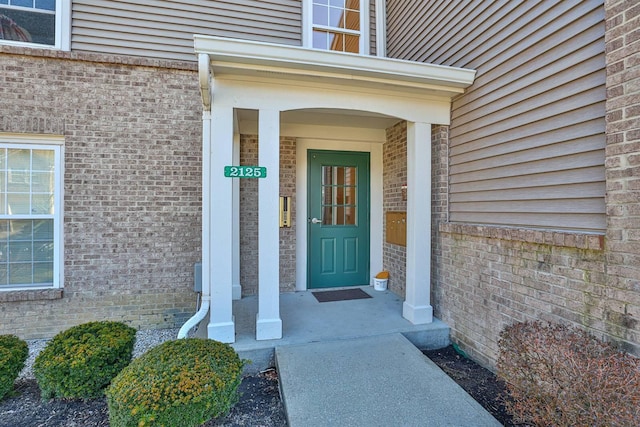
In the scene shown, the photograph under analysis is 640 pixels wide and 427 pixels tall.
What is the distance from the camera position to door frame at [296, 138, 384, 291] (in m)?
4.95

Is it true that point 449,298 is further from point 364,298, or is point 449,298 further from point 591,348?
point 591,348

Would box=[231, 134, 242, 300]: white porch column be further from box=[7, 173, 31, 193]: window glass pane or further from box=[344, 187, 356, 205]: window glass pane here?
box=[7, 173, 31, 193]: window glass pane

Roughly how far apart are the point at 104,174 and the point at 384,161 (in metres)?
3.93

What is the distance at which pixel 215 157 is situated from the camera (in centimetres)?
302

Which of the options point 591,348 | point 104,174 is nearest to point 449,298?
point 591,348

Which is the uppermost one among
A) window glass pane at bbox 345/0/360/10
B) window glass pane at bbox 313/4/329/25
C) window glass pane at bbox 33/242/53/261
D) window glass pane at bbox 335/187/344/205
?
window glass pane at bbox 345/0/360/10

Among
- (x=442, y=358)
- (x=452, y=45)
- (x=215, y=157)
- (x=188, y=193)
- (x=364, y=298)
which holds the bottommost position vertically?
(x=442, y=358)

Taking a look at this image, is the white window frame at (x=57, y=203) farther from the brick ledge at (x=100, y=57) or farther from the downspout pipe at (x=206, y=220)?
the downspout pipe at (x=206, y=220)

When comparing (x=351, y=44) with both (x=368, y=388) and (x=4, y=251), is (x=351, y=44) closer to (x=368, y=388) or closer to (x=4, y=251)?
(x=368, y=388)

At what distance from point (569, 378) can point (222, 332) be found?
2629mm

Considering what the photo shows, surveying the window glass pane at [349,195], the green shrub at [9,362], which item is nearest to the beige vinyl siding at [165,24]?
the window glass pane at [349,195]

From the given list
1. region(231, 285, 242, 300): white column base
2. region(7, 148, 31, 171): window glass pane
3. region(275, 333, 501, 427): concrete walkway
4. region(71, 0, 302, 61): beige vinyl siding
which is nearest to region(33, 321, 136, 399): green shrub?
region(275, 333, 501, 427): concrete walkway

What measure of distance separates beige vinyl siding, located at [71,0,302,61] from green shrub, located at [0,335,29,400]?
3416 mm

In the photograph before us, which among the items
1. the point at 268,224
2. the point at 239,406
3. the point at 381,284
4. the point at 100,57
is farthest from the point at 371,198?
the point at 100,57
